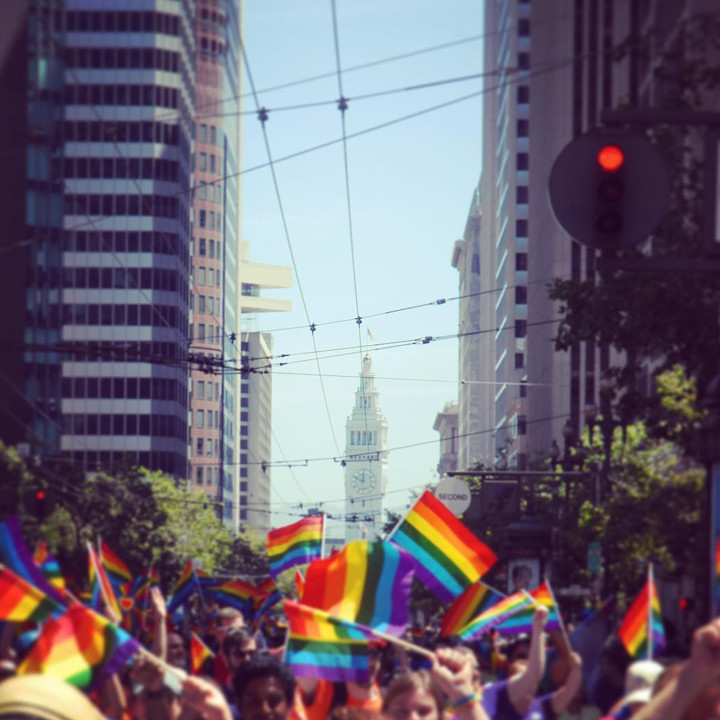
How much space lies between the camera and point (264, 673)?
287 inches

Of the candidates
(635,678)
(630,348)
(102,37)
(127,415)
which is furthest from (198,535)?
(635,678)

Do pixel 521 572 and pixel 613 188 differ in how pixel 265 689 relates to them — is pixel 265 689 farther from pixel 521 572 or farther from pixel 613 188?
pixel 521 572

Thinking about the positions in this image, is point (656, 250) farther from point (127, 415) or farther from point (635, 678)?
point (127, 415)

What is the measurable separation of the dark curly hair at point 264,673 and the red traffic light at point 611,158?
15.2 feet

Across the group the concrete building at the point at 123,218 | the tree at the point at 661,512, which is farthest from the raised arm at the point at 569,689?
the concrete building at the point at 123,218

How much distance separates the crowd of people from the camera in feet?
14.8

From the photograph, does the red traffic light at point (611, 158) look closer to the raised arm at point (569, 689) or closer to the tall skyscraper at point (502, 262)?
the raised arm at point (569, 689)

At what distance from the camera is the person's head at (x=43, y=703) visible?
13.9ft

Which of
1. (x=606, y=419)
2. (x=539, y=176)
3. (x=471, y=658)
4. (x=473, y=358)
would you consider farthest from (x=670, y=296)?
(x=473, y=358)

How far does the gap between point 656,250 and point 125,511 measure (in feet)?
117

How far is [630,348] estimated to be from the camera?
24734mm

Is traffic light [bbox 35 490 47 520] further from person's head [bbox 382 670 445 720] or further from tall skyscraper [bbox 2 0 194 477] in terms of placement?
person's head [bbox 382 670 445 720]

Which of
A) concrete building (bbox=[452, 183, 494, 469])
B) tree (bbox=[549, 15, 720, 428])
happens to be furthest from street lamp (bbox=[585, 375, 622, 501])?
concrete building (bbox=[452, 183, 494, 469])

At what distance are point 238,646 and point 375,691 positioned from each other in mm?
2667
